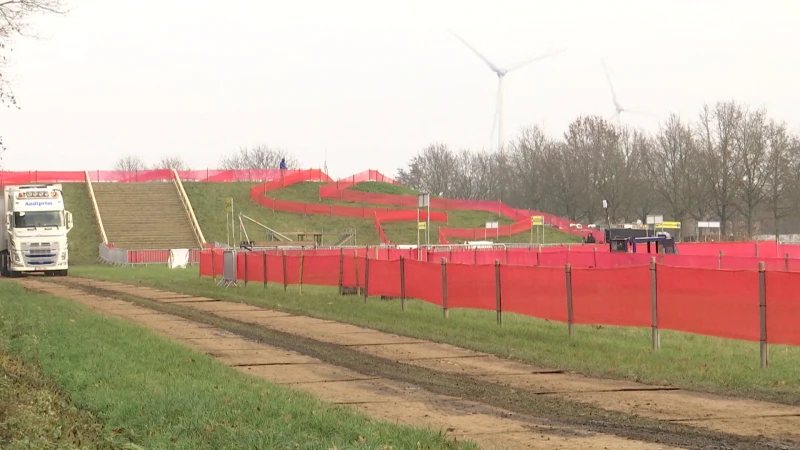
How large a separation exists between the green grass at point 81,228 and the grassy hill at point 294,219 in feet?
26.4

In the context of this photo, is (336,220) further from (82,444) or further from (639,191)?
(82,444)

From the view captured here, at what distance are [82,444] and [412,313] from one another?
15.2 meters

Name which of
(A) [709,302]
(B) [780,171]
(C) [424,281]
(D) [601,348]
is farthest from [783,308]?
(B) [780,171]

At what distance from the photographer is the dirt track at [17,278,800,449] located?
10.0 meters

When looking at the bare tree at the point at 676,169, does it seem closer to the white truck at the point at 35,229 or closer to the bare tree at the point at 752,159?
the bare tree at the point at 752,159

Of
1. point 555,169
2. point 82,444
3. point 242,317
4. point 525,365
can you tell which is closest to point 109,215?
point 555,169

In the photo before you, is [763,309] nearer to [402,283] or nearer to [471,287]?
[471,287]

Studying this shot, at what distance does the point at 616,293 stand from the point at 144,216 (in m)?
64.1

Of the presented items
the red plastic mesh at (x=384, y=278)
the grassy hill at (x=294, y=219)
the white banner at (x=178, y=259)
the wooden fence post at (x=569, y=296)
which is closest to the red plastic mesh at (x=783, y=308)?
the wooden fence post at (x=569, y=296)

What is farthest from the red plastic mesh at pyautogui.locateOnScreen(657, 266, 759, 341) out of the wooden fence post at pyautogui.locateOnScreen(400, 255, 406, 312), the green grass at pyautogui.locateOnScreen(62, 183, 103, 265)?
the green grass at pyautogui.locateOnScreen(62, 183, 103, 265)

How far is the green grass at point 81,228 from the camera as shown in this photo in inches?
2663

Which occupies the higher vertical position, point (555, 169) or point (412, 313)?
point (555, 169)

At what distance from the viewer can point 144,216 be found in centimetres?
7762

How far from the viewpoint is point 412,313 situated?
78.7ft
